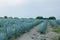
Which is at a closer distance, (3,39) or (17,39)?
(3,39)

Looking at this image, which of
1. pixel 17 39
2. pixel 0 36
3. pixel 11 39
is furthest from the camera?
pixel 17 39

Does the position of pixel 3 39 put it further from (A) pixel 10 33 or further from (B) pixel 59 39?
(B) pixel 59 39

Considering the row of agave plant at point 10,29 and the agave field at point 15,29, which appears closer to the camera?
the row of agave plant at point 10,29

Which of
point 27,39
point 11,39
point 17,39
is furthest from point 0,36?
point 27,39

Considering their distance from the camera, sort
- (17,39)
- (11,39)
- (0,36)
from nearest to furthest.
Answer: (0,36)
(11,39)
(17,39)

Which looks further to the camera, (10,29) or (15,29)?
(15,29)

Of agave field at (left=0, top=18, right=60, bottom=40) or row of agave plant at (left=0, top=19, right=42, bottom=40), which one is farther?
agave field at (left=0, top=18, right=60, bottom=40)

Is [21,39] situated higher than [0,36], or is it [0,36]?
[0,36]

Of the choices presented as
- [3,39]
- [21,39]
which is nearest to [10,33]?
[21,39]

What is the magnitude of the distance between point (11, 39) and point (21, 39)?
1439mm

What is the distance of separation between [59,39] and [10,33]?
127 inches

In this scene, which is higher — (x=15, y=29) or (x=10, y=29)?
(x=10, y=29)

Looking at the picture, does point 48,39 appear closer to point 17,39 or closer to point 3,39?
point 17,39

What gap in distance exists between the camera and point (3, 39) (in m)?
9.23
